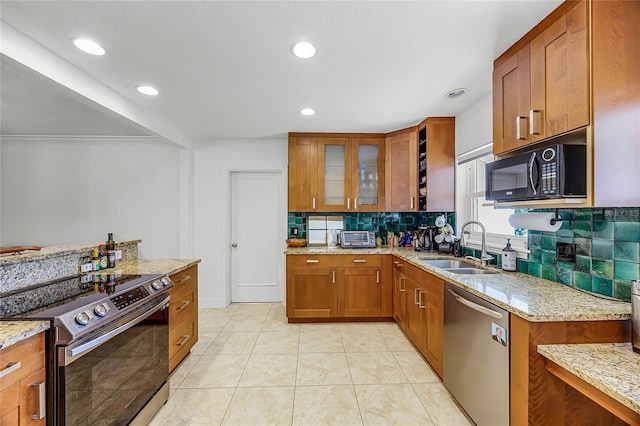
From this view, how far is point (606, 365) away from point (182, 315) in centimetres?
260

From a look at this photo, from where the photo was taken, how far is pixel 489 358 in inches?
56.7

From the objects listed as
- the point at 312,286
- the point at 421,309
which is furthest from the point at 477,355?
the point at 312,286

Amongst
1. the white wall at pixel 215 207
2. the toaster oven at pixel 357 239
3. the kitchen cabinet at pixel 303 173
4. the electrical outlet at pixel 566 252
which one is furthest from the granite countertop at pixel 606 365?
the white wall at pixel 215 207

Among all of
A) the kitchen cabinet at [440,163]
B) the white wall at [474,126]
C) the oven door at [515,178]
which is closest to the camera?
the oven door at [515,178]

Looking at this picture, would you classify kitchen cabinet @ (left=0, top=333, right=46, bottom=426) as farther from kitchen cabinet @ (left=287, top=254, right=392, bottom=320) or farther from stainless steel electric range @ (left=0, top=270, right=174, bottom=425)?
kitchen cabinet @ (left=287, top=254, right=392, bottom=320)

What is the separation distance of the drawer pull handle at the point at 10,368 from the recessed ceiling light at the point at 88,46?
1712mm

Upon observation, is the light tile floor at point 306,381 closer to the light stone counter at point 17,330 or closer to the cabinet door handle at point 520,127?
the light stone counter at point 17,330

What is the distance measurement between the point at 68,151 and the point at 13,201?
101 centimetres

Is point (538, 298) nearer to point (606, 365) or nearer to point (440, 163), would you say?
point (606, 365)

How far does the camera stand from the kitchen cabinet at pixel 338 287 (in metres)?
3.15

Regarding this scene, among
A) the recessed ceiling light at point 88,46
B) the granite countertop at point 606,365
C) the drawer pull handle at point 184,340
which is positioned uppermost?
the recessed ceiling light at point 88,46

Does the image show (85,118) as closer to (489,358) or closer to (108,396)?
(108,396)

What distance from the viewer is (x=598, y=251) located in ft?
4.90

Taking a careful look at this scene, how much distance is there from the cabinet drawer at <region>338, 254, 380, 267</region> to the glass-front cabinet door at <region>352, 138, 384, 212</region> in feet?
2.15
